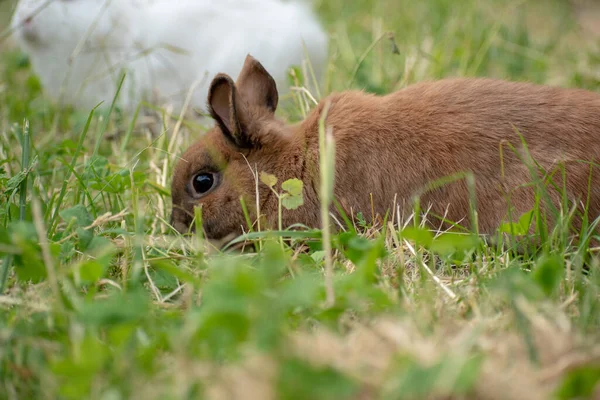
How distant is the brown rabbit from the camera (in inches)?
97.3

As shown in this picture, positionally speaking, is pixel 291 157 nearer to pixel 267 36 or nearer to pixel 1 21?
pixel 267 36

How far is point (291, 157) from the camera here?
2.76 metres

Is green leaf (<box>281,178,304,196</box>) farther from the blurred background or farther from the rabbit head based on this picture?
the blurred background

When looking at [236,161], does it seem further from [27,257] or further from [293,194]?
[27,257]

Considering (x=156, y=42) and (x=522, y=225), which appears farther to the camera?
(x=156, y=42)

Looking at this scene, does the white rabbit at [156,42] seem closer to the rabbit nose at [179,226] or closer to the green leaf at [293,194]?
the rabbit nose at [179,226]

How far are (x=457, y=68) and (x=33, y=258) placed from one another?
3447mm

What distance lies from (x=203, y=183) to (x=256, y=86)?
1.57 feet

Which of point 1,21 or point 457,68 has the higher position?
point 1,21

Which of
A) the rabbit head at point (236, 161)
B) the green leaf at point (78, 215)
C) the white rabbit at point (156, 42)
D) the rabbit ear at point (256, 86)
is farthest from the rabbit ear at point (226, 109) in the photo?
the white rabbit at point (156, 42)

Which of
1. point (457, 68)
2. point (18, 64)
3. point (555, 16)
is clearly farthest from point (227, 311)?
point (555, 16)

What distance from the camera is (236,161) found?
9.27 ft

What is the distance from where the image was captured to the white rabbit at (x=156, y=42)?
13.9 feet

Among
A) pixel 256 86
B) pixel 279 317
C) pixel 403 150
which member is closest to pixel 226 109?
pixel 256 86
